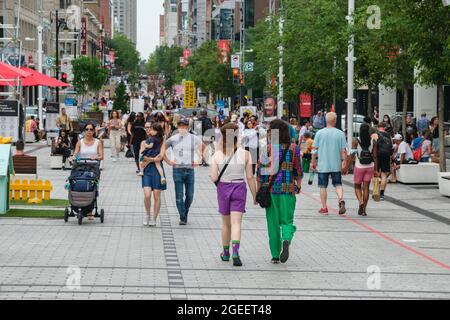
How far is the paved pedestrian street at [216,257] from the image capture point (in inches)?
456

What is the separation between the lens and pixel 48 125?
4906 centimetres

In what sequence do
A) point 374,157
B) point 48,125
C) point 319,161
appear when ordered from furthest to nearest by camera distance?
point 48,125 < point 374,157 < point 319,161

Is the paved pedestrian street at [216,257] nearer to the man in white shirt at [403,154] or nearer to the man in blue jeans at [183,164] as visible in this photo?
the man in blue jeans at [183,164]

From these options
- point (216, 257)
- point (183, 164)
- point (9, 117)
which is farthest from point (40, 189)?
point (9, 117)

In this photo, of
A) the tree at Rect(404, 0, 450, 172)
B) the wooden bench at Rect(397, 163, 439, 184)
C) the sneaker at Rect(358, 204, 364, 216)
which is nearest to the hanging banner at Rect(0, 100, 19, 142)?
the wooden bench at Rect(397, 163, 439, 184)

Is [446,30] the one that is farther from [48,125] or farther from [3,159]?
[48,125]

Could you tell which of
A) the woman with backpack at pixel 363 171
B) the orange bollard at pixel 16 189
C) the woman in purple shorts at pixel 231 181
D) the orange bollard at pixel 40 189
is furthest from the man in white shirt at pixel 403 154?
the woman in purple shorts at pixel 231 181

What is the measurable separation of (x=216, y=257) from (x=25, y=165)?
32.0 ft

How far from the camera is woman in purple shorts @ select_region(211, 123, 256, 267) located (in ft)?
44.9

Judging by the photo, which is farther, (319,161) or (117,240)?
(319,161)

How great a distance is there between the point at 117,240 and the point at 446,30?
1262 cm

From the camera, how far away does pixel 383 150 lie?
2281 centimetres

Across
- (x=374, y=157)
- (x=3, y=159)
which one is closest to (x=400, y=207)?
(x=374, y=157)

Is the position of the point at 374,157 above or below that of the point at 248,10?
below
